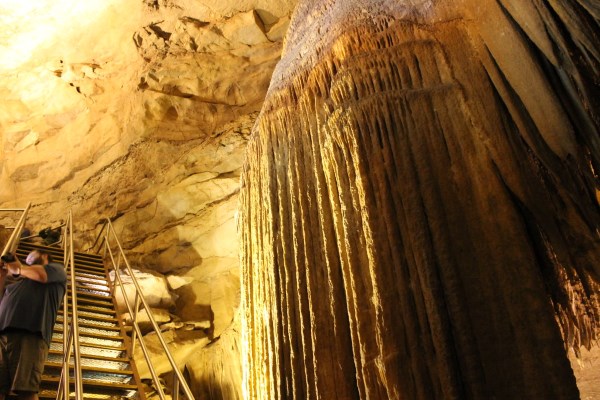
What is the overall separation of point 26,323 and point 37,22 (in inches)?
208

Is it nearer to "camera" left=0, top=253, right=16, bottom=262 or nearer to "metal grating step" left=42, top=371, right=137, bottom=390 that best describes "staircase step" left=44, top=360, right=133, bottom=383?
"metal grating step" left=42, top=371, right=137, bottom=390

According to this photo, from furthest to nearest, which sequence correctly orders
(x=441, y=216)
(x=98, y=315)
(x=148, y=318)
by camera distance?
(x=148, y=318) → (x=98, y=315) → (x=441, y=216)

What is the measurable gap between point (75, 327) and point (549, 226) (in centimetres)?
288

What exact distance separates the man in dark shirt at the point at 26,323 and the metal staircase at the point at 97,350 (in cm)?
49

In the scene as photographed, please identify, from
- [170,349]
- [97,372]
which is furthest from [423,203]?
[170,349]

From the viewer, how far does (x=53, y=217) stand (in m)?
7.65

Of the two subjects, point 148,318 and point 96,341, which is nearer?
point 96,341

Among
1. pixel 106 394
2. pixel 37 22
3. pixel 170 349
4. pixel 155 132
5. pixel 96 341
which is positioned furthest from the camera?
pixel 155 132

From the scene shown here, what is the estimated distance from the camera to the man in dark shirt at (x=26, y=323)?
271cm

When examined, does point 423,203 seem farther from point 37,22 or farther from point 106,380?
point 37,22

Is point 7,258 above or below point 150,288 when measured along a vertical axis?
below

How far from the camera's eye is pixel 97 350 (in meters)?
4.12

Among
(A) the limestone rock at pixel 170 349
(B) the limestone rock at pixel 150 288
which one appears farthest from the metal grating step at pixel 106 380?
(B) the limestone rock at pixel 150 288

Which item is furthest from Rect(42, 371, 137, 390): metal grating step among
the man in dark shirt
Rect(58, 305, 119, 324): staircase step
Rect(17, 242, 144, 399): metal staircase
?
Rect(58, 305, 119, 324): staircase step
